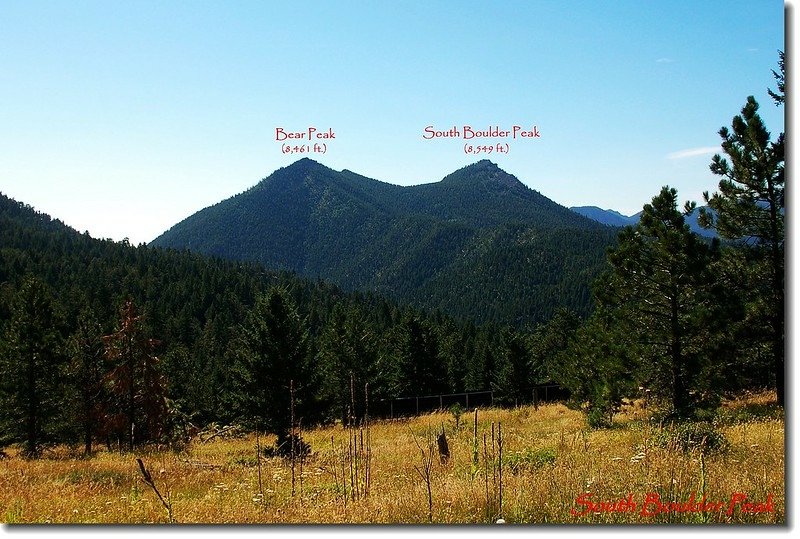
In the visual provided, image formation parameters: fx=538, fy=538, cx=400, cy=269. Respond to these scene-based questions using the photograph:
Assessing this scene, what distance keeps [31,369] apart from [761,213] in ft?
107

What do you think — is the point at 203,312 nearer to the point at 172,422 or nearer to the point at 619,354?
the point at 172,422

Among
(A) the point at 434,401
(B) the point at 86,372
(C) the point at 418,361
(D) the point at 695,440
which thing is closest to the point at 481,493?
(D) the point at 695,440

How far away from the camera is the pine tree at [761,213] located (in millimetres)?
10539

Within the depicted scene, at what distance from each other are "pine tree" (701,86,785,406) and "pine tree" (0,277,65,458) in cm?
3078

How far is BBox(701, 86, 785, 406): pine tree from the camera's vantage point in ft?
34.6

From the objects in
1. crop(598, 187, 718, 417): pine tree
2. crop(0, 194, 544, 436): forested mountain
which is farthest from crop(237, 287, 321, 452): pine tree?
crop(598, 187, 718, 417): pine tree

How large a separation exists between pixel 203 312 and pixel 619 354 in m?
118

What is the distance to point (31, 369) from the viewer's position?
28.3 metres

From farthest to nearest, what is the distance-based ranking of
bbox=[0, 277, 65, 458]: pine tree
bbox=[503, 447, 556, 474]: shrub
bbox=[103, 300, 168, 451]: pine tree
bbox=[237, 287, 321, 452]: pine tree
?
bbox=[0, 277, 65, 458]: pine tree, bbox=[103, 300, 168, 451]: pine tree, bbox=[237, 287, 321, 452]: pine tree, bbox=[503, 447, 556, 474]: shrub

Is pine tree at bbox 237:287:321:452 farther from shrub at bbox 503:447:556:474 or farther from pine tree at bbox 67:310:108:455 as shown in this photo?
pine tree at bbox 67:310:108:455

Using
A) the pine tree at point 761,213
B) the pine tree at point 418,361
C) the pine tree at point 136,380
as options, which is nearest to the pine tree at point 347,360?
the pine tree at point 418,361

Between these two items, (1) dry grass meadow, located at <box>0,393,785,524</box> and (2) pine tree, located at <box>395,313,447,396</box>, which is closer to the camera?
(1) dry grass meadow, located at <box>0,393,785,524</box>

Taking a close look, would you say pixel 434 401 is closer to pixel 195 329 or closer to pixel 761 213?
pixel 761 213

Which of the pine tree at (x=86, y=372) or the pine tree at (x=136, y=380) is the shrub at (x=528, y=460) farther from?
the pine tree at (x=86, y=372)
